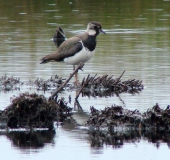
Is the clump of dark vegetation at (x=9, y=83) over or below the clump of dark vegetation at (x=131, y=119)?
over

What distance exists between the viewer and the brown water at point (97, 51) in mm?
11047

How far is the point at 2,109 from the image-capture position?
539 inches

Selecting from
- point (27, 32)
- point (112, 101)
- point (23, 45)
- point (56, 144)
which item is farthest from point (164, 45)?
point (56, 144)

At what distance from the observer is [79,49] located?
1641cm

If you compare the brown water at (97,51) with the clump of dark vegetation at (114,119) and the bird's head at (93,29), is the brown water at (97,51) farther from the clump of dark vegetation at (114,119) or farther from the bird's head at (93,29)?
the bird's head at (93,29)

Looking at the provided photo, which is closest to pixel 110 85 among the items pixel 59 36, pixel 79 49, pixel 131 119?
pixel 79 49

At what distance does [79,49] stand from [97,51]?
18.4 ft

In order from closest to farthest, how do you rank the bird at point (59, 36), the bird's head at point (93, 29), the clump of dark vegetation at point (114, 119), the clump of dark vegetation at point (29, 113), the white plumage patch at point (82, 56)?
the clump of dark vegetation at point (114, 119), the clump of dark vegetation at point (29, 113), the white plumage patch at point (82, 56), the bird's head at point (93, 29), the bird at point (59, 36)

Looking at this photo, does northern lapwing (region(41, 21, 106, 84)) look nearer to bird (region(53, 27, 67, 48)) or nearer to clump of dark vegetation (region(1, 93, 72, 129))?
clump of dark vegetation (region(1, 93, 72, 129))

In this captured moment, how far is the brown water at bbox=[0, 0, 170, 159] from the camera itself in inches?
435

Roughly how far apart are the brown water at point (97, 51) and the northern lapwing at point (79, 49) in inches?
35.5

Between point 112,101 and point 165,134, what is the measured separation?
Result: 3.01m

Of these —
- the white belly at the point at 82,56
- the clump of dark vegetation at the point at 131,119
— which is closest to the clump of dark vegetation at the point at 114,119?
the clump of dark vegetation at the point at 131,119

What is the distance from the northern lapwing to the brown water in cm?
90
